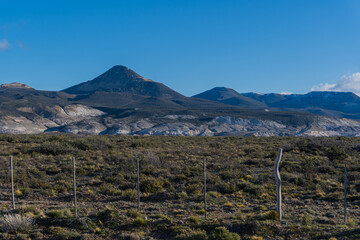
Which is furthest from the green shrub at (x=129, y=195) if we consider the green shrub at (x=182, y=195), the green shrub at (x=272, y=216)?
the green shrub at (x=272, y=216)

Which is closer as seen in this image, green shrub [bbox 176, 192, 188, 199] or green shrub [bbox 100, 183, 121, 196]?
green shrub [bbox 176, 192, 188, 199]

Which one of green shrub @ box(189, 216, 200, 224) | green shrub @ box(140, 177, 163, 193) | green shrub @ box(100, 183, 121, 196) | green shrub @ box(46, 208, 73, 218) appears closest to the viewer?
green shrub @ box(189, 216, 200, 224)

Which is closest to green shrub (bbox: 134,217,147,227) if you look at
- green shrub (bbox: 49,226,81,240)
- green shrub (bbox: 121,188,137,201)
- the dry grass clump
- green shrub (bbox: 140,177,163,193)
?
green shrub (bbox: 49,226,81,240)

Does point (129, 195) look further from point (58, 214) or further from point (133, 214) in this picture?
point (58, 214)

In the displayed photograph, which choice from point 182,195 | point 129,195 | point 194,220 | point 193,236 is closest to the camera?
point 193,236

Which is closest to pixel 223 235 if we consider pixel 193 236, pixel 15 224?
pixel 193 236

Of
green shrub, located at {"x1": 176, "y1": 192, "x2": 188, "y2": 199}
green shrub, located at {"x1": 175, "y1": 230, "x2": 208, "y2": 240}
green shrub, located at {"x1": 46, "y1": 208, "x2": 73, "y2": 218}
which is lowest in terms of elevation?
green shrub, located at {"x1": 176, "y1": 192, "x2": 188, "y2": 199}

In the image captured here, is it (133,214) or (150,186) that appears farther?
(150,186)

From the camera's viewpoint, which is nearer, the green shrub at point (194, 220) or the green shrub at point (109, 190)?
the green shrub at point (194, 220)

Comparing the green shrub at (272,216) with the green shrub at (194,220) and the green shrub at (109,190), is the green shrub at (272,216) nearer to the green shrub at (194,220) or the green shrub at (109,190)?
the green shrub at (194,220)

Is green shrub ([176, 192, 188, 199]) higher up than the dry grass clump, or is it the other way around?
the dry grass clump

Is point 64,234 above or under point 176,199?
above

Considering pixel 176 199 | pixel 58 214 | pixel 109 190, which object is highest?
pixel 58 214

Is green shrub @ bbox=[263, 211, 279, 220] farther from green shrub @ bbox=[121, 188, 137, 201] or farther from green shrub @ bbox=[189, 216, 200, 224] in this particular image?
green shrub @ bbox=[121, 188, 137, 201]
